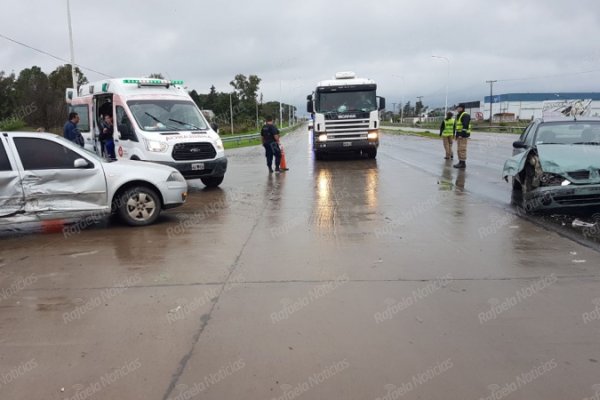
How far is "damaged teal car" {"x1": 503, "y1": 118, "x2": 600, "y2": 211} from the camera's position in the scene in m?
7.64

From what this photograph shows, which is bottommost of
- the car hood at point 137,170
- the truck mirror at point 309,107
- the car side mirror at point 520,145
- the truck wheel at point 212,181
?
the truck wheel at point 212,181

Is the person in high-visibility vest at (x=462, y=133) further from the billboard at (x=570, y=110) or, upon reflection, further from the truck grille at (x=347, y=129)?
the truck grille at (x=347, y=129)

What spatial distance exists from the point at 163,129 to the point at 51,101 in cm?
3180

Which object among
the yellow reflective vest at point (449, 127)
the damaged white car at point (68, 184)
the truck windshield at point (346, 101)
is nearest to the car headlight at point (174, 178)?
the damaged white car at point (68, 184)

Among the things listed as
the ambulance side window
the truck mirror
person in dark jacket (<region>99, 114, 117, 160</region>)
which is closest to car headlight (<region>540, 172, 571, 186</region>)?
the ambulance side window

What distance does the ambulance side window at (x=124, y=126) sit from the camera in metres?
11.7

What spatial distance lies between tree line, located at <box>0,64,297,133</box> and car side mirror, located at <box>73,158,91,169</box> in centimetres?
991

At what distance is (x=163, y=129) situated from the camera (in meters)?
11.8

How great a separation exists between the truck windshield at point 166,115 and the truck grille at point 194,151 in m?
0.66

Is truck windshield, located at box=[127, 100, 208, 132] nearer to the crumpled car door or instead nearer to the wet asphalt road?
the wet asphalt road

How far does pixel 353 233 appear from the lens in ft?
24.1

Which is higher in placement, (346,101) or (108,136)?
(346,101)

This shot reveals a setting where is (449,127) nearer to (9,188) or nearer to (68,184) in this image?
(68,184)

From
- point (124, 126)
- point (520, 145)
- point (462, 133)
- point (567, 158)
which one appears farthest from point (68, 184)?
point (462, 133)
